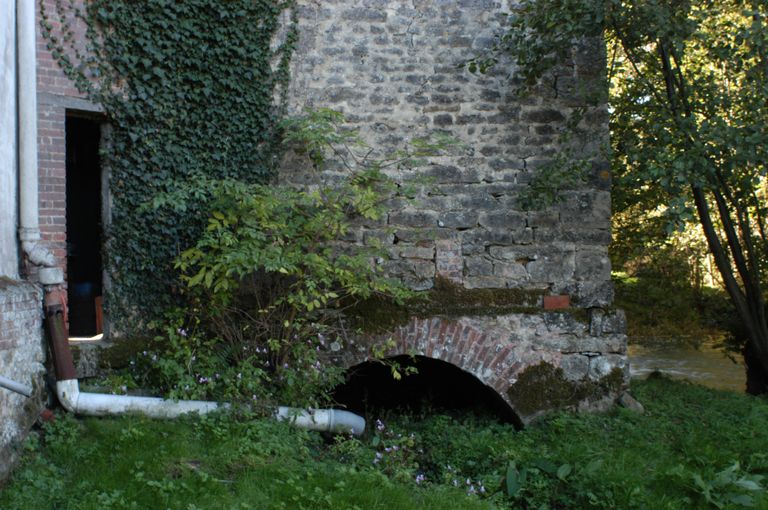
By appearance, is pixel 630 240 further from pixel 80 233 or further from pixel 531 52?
pixel 80 233

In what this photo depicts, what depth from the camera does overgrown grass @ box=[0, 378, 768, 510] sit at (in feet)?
15.0

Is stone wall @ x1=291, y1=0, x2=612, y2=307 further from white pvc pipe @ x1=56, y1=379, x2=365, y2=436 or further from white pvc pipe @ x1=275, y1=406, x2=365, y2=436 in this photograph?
white pvc pipe @ x1=56, y1=379, x2=365, y2=436

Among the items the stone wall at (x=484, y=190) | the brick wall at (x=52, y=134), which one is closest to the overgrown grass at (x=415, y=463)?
the stone wall at (x=484, y=190)

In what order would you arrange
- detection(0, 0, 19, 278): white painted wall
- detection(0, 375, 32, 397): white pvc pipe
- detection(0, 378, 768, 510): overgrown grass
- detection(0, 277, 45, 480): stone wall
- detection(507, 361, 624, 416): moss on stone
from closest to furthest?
detection(0, 375, 32, 397): white pvc pipe, detection(0, 378, 768, 510): overgrown grass, detection(0, 277, 45, 480): stone wall, detection(0, 0, 19, 278): white painted wall, detection(507, 361, 624, 416): moss on stone

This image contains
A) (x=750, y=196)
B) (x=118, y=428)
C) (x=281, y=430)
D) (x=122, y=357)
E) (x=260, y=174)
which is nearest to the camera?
(x=118, y=428)

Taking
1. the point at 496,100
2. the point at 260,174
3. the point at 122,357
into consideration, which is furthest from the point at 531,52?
the point at 122,357

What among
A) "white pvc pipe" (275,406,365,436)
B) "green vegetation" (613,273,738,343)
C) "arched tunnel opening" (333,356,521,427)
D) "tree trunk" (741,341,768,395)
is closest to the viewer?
"white pvc pipe" (275,406,365,436)

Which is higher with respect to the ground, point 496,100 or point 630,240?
point 496,100

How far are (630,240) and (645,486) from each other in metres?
4.94

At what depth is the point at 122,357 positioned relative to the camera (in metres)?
6.09

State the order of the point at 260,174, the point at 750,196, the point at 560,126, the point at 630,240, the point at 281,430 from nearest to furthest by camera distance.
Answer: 1. the point at 281,430
2. the point at 260,174
3. the point at 560,126
4. the point at 750,196
5. the point at 630,240

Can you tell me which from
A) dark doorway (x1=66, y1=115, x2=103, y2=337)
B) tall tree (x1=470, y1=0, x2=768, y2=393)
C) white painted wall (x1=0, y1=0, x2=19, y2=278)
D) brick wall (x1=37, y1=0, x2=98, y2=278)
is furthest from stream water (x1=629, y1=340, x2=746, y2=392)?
white painted wall (x1=0, y1=0, x2=19, y2=278)

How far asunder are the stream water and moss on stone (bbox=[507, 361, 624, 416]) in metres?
3.81

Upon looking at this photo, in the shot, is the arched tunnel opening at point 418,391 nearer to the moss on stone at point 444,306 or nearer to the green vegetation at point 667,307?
the moss on stone at point 444,306
